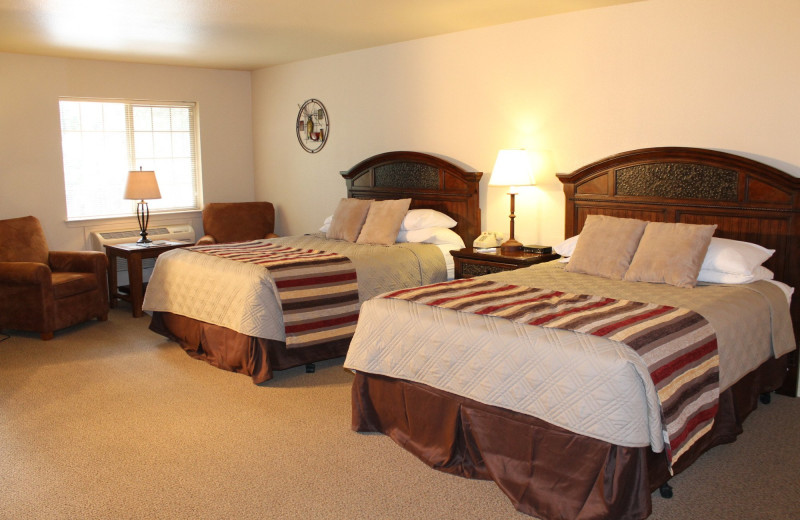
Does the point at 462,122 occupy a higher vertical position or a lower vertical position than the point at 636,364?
higher

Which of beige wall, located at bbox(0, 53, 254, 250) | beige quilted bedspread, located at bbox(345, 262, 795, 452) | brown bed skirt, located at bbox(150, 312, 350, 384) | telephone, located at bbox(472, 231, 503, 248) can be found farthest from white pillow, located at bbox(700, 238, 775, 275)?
beige wall, located at bbox(0, 53, 254, 250)

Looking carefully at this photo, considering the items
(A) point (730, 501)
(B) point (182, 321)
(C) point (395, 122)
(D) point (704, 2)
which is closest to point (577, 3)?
(D) point (704, 2)

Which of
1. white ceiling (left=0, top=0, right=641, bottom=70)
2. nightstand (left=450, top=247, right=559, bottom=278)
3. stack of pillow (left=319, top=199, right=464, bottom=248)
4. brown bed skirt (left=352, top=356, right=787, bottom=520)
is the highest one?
white ceiling (left=0, top=0, right=641, bottom=70)

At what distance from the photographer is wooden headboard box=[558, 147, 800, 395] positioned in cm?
379

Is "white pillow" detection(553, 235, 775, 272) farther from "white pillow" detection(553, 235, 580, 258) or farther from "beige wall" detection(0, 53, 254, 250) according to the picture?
"beige wall" detection(0, 53, 254, 250)

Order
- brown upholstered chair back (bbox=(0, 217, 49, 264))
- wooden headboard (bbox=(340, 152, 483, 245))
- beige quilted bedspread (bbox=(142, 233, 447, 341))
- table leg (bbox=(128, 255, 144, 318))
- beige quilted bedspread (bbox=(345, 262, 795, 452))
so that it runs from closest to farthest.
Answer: beige quilted bedspread (bbox=(345, 262, 795, 452)) → beige quilted bedspread (bbox=(142, 233, 447, 341)) → wooden headboard (bbox=(340, 152, 483, 245)) → brown upholstered chair back (bbox=(0, 217, 49, 264)) → table leg (bbox=(128, 255, 144, 318))

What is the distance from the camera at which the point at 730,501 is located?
2.72 meters

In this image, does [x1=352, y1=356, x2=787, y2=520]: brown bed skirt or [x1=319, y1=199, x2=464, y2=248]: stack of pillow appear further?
[x1=319, y1=199, x2=464, y2=248]: stack of pillow

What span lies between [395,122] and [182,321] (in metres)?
2.41

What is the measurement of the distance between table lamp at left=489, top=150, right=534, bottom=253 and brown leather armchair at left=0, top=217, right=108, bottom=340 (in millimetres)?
3222

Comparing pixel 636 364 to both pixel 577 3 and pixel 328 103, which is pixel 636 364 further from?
pixel 328 103

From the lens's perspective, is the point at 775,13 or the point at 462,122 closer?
the point at 775,13

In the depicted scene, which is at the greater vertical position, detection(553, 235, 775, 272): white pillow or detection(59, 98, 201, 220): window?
detection(59, 98, 201, 220): window

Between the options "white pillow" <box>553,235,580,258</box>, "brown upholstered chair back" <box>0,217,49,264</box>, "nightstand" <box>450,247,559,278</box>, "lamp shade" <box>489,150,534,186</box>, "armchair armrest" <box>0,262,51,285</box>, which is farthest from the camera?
"brown upholstered chair back" <box>0,217,49,264</box>
